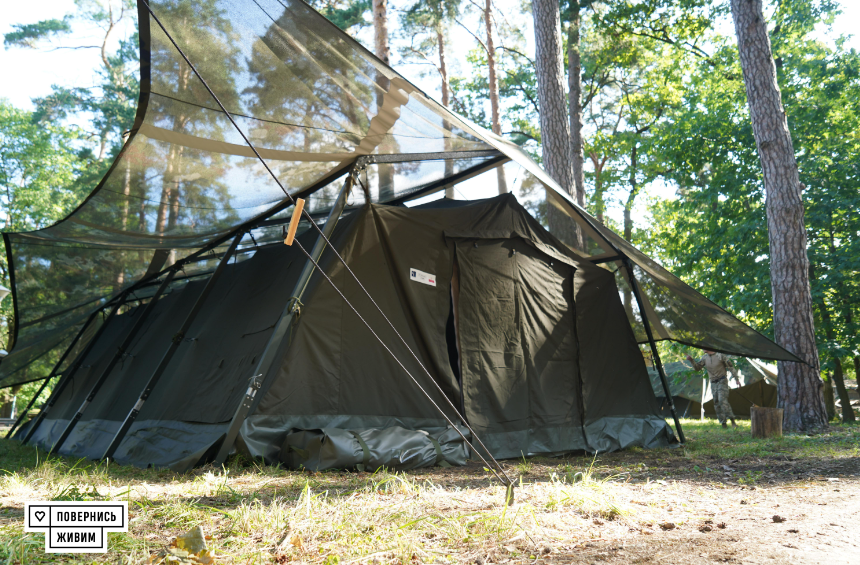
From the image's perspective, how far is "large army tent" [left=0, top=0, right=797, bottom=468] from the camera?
2.94 m

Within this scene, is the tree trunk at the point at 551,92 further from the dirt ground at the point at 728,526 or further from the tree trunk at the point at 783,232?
the dirt ground at the point at 728,526

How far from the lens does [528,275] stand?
492cm

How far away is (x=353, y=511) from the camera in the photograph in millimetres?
2111

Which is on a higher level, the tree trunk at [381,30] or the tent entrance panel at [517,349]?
the tree trunk at [381,30]

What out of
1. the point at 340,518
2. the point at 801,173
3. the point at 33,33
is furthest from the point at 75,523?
the point at 33,33

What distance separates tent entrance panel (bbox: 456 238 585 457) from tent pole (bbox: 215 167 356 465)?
116cm

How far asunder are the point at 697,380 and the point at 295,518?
45.4ft

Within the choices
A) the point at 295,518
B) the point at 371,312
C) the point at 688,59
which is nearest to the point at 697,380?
the point at 688,59

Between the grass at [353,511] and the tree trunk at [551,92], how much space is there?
4697 mm

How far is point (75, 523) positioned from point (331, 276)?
256cm

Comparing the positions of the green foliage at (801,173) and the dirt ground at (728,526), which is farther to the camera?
the green foliage at (801,173)

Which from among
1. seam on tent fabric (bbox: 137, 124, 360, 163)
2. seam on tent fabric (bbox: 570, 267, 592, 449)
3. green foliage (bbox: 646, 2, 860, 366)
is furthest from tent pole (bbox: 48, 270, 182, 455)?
green foliage (bbox: 646, 2, 860, 366)

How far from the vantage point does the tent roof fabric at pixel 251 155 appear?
2660 mm

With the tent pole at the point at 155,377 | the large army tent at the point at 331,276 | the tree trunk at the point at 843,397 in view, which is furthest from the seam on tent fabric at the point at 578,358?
the tree trunk at the point at 843,397
